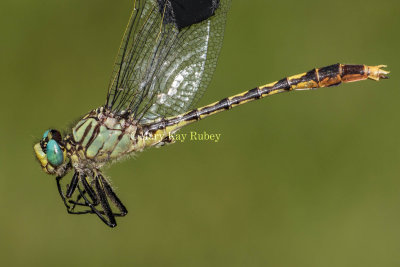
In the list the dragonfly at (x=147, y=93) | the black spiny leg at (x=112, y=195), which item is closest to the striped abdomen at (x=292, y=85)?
the dragonfly at (x=147, y=93)

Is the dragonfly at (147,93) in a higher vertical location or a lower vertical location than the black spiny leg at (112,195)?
higher

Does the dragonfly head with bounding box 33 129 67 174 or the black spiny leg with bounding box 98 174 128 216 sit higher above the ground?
the dragonfly head with bounding box 33 129 67 174

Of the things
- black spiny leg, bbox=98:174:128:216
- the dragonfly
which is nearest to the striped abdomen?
the dragonfly

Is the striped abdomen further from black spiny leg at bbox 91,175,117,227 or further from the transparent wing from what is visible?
black spiny leg at bbox 91,175,117,227

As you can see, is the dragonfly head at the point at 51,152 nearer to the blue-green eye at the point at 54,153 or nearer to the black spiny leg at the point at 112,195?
the blue-green eye at the point at 54,153

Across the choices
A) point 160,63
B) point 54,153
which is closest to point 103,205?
point 54,153

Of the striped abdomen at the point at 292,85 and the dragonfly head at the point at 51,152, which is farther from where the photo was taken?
the striped abdomen at the point at 292,85

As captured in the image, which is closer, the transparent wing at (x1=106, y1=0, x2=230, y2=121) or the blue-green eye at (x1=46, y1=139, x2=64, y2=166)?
the blue-green eye at (x1=46, y1=139, x2=64, y2=166)

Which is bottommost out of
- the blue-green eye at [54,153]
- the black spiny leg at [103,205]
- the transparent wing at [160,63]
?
the black spiny leg at [103,205]
